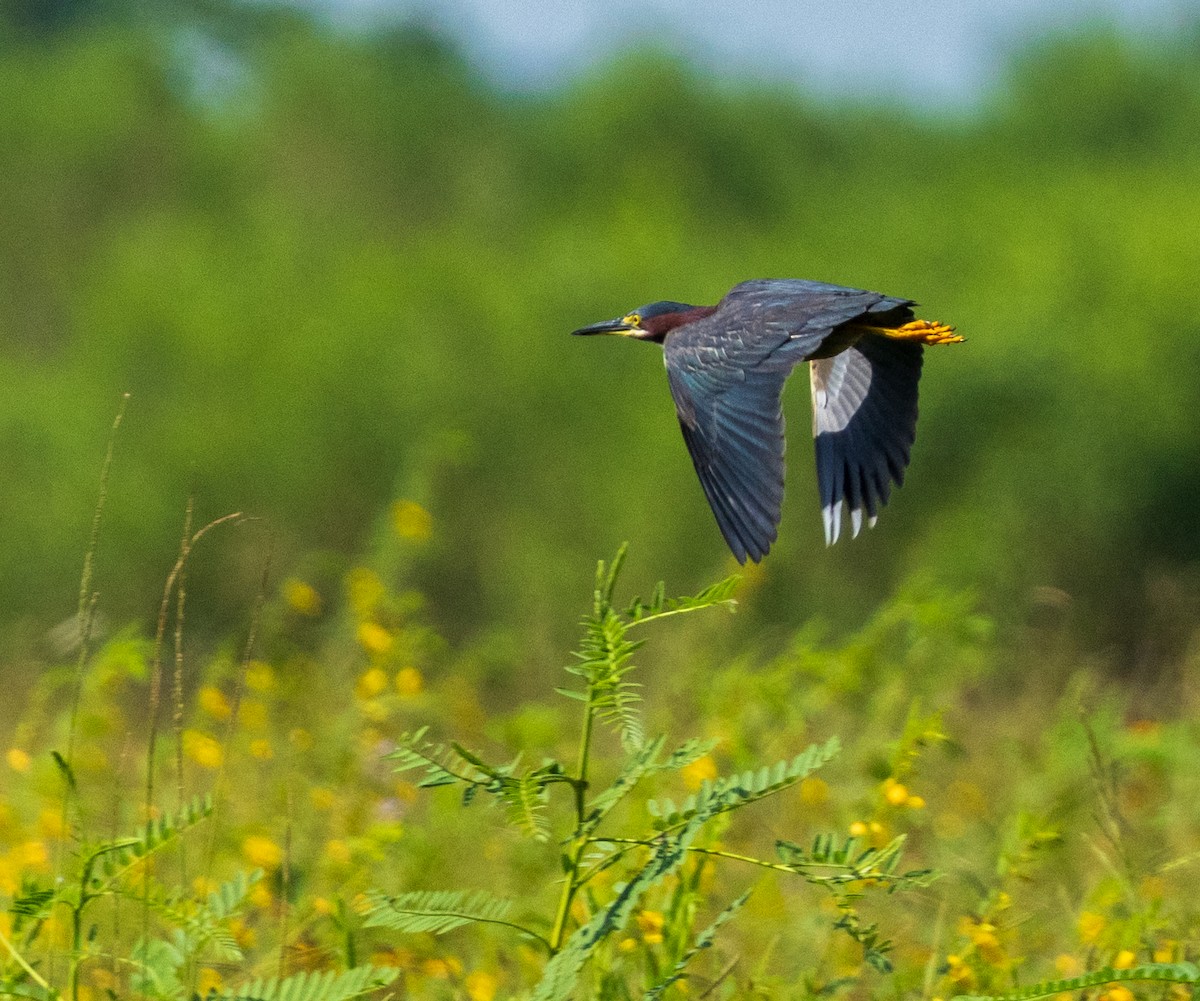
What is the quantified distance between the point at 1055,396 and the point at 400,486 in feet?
28.0

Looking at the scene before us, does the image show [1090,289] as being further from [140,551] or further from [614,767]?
[614,767]

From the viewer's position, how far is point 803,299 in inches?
176

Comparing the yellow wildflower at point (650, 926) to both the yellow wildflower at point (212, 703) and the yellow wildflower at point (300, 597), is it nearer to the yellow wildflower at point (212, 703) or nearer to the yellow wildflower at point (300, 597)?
the yellow wildflower at point (212, 703)

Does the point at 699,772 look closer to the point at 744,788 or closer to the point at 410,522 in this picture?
the point at 744,788

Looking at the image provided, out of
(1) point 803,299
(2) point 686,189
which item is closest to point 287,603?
(1) point 803,299

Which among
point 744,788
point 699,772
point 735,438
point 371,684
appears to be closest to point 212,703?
point 371,684

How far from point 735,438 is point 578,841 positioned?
140cm

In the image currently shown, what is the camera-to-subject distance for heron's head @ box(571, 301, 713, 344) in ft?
17.5

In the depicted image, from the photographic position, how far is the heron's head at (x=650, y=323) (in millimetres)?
5328

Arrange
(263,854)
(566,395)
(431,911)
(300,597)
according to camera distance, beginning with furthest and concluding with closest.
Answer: (566,395)
(300,597)
(263,854)
(431,911)

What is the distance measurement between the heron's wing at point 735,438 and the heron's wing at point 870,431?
0.76 m

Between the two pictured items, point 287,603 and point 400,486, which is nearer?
point 287,603

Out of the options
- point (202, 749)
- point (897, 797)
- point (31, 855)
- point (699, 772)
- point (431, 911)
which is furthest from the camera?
point (202, 749)

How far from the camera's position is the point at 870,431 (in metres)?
5.07
